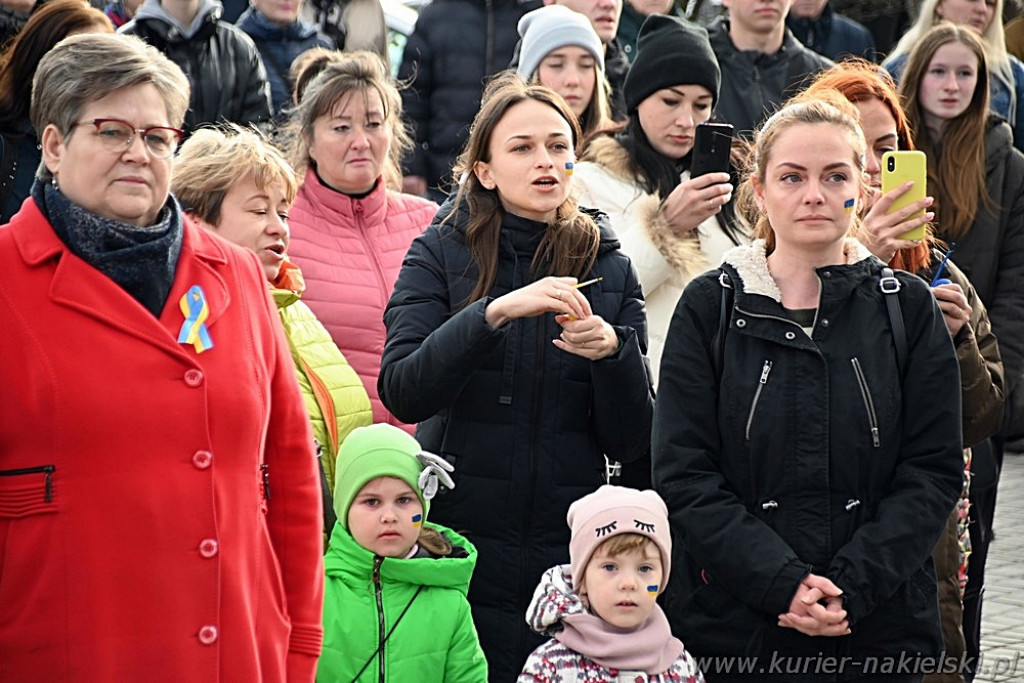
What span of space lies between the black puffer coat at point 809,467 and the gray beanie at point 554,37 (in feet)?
8.78

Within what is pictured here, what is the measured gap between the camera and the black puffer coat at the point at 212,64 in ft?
23.6

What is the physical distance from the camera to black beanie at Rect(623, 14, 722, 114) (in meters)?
6.00

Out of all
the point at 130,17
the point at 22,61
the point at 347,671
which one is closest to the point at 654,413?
the point at 347,671

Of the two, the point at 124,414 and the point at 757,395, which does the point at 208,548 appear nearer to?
the point at 124,414

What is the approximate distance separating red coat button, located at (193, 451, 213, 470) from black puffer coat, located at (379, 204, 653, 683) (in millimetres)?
1335

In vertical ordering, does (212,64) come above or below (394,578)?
above

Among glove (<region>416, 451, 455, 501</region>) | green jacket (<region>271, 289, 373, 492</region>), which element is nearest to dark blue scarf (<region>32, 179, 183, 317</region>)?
glove (<region>416, 451, 455, 501</region>)

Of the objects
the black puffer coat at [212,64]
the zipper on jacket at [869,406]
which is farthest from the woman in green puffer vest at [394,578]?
the black puffer coat at [212,64]

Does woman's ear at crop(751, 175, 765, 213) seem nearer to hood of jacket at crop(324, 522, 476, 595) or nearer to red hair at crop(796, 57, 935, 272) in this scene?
red hair at crop(796, 57, 935, 272)

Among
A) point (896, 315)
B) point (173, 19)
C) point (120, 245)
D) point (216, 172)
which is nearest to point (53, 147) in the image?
point (120, 245)

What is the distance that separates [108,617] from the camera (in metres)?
3.14

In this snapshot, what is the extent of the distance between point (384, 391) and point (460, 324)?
1.31ft

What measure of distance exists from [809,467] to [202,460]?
1.65 meters

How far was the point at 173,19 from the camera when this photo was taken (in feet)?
23.5
